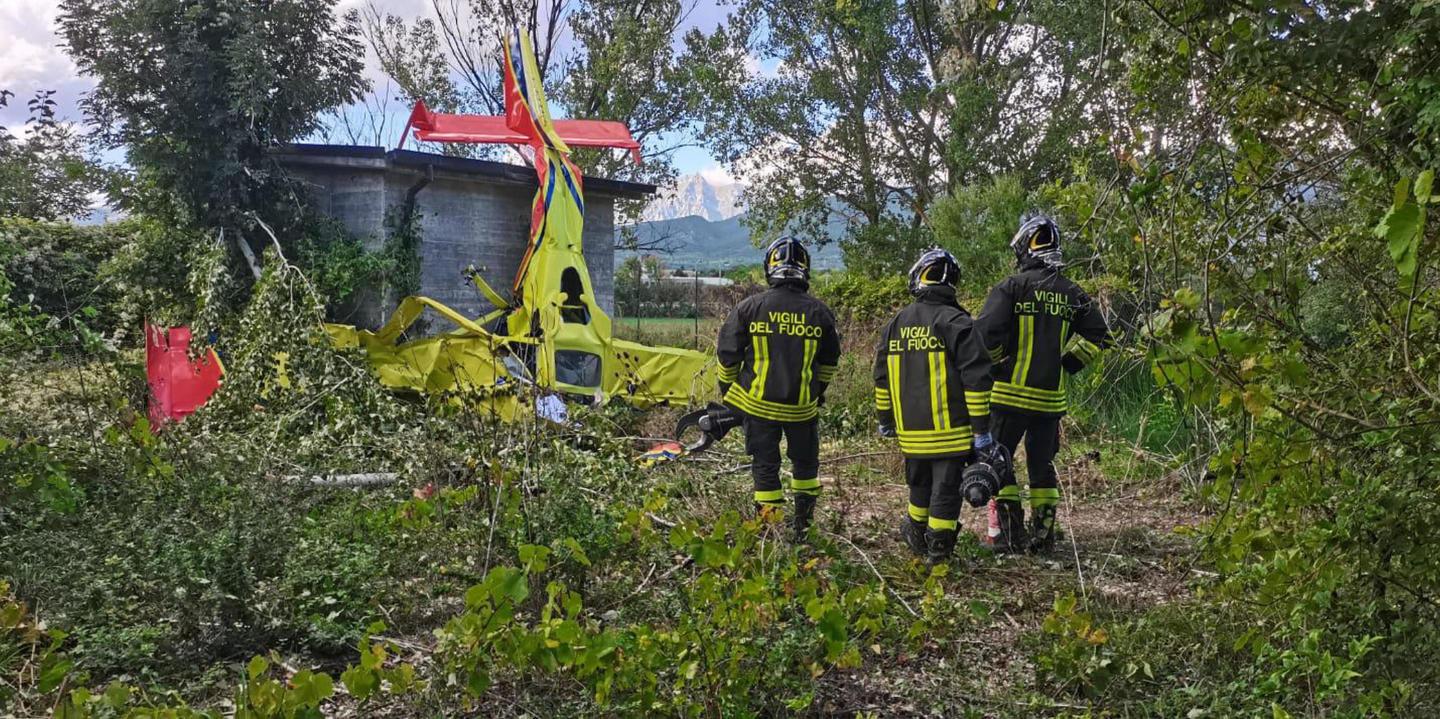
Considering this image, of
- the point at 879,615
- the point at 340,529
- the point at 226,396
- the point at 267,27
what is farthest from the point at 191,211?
the point at 879,615

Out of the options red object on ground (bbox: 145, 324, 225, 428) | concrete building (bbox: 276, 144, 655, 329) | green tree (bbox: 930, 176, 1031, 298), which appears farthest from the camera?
concrete building (bbox: 276, 144, 655, 329)

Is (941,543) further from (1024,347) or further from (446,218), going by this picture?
(446,218)

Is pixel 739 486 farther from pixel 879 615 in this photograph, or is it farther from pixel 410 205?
pixel 410 205

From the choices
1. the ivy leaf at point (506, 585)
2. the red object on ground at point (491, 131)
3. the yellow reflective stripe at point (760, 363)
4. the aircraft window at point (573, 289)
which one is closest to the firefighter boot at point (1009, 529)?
the yellow reflective stripe at point (760, 363)

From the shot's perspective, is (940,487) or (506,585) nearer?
(506,585)

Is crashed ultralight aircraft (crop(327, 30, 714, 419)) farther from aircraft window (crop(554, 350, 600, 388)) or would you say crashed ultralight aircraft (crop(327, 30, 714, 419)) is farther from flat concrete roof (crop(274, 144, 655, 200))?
flat concrete roof (crop(274, 144, 655, 200))

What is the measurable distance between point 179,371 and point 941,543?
688 centimetres

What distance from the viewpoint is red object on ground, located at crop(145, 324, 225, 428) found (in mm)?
8328

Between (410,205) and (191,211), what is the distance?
9.46 feet

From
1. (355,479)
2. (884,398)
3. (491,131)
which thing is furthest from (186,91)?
(884,398)

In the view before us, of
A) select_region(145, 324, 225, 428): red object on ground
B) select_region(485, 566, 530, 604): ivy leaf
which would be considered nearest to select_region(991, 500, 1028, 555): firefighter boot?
select_region(485, 566, 530, 604): ivy leaf

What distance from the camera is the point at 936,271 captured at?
529 cm

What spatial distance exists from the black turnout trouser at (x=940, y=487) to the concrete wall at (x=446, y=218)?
971 cm

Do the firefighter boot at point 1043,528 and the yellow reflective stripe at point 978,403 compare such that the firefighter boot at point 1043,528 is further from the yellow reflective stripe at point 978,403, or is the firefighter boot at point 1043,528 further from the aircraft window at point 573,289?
the aircraft window at point 573,289
